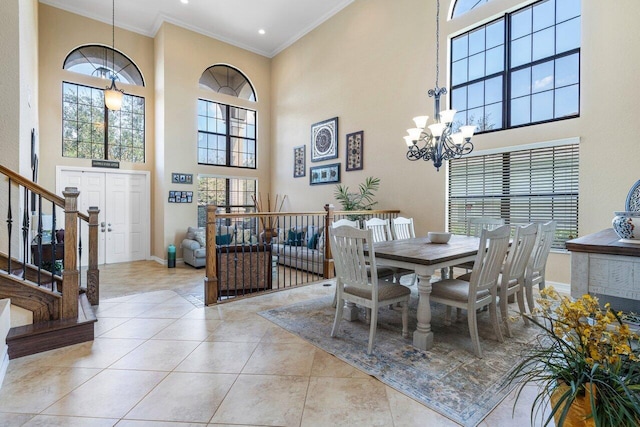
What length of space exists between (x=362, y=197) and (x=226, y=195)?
359 centimetres

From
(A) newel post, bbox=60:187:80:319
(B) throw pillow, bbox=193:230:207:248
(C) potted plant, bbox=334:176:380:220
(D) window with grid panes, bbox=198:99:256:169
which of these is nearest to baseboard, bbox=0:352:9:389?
→ (A) newel post, bbox=60:187:80:319

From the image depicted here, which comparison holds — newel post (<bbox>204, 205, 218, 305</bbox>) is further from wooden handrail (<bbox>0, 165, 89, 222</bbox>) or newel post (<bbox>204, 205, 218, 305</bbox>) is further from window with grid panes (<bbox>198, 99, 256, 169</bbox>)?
window with grid panes (<bbox>198, 99, 256, 169</bbox>)

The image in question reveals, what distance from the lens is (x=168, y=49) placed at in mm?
6816

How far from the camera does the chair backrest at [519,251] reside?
2684mm

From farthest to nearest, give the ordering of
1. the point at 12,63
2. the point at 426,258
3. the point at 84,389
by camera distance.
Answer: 1. the point at 12,63
2. the point at 426,258
3. the point at 84,389

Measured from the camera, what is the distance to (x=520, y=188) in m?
4.44

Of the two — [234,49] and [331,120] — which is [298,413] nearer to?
[331,120]

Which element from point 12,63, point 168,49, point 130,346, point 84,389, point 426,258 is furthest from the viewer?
point 168,49

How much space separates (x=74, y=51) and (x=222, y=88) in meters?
2.87

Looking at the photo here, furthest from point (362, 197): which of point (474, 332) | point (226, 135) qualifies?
point (226, 135)

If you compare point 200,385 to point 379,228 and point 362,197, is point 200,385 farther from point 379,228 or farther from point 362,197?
point 362,197

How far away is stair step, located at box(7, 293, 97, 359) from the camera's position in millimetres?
2441

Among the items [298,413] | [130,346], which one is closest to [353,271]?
[298,413]

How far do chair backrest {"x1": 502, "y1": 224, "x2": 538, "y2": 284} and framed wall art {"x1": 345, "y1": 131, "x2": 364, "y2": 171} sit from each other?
12.5ft
